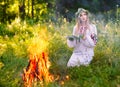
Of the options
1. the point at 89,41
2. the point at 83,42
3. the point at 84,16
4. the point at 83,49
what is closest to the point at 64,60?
the point at 83,49

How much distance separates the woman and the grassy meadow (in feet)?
0.62

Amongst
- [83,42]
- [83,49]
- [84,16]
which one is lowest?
[83,49]

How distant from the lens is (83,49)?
10.0 m

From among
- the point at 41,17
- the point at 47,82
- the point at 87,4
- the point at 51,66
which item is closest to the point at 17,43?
the point at 51,66

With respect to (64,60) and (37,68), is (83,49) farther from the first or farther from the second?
(37,68)

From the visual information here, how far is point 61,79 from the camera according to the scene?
9.28m

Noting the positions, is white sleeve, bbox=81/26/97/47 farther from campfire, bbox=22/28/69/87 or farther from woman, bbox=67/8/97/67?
campfire, bbox=22/28/69/87

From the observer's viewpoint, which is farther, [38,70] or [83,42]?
[83,42]

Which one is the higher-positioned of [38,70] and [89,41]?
[89,41]

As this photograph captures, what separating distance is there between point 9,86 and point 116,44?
349cm

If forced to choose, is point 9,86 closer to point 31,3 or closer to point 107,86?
point 107,86

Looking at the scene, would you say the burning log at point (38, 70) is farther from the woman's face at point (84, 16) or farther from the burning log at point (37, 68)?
the woman's face at point (84, 16)

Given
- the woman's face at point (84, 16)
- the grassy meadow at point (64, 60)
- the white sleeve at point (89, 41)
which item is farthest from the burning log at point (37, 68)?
the woman's face at point (84, 16)

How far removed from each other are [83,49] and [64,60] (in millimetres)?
534
